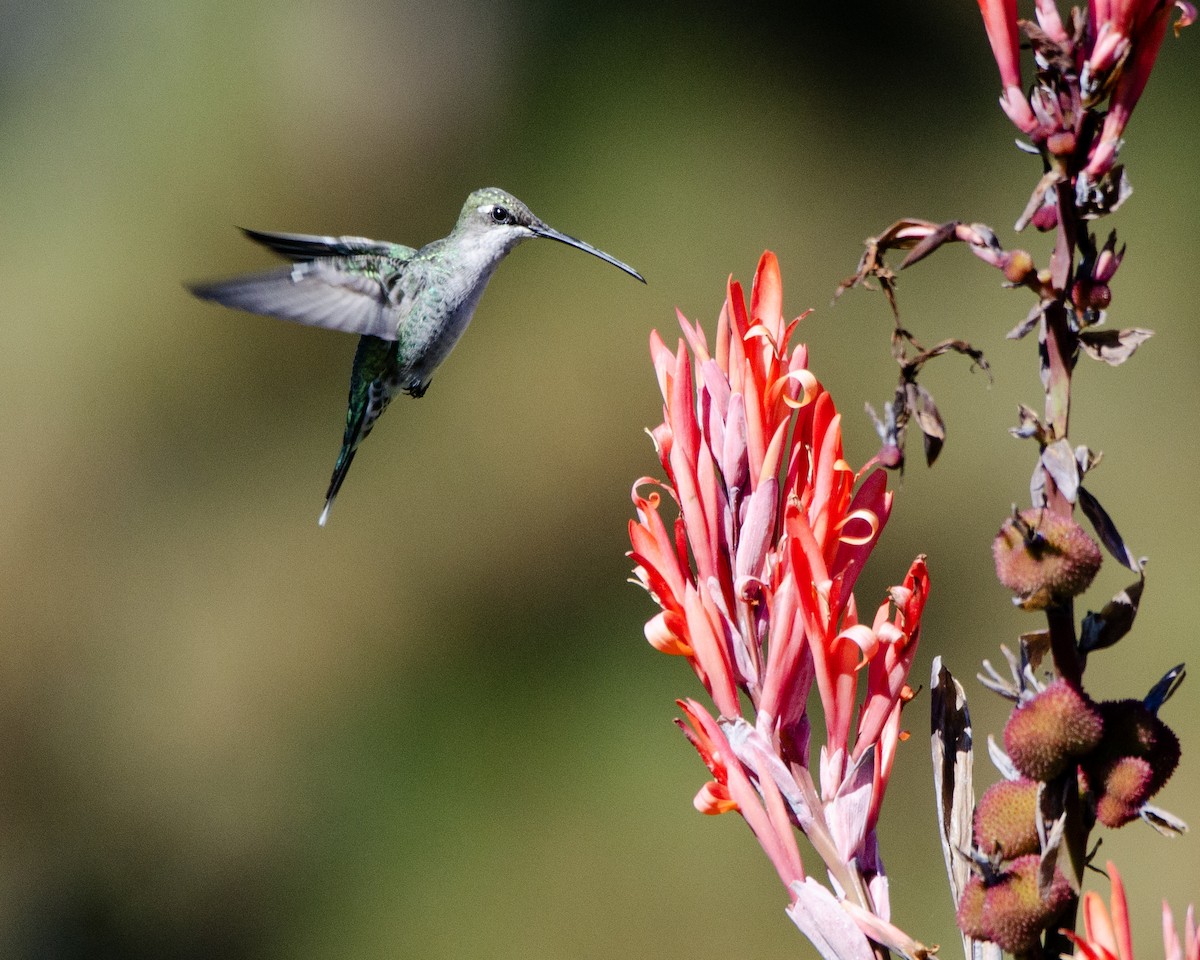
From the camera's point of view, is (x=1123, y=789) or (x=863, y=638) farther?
(x=863, y=638)

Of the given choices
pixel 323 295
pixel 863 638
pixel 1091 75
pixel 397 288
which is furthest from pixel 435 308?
pixel 1091 75

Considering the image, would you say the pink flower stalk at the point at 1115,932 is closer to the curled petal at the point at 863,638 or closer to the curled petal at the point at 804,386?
the curled petal at the point at 863,638

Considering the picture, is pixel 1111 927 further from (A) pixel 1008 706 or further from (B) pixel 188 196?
(B) pixel 188 196

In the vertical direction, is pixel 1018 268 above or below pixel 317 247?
below

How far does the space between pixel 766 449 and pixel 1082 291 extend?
0.40 m

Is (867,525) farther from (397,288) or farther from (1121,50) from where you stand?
(397,288)

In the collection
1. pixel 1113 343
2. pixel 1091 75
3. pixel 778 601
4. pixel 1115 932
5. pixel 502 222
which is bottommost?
pixel 1115 932

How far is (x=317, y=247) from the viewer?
237 centimetres

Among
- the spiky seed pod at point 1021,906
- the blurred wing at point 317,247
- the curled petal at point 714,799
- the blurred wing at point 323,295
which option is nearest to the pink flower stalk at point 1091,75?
the spiky seed pod at point 1021,906

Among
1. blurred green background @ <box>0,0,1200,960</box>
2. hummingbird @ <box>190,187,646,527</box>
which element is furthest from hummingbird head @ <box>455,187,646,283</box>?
blurred green background @ <box>0,0,1200,960</box>

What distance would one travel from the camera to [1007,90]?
918 millimetres

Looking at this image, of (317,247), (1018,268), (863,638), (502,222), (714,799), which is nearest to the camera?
(1018,268)

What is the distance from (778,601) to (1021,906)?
0.36 m

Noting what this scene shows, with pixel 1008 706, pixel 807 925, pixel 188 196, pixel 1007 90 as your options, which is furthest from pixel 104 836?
pixel 1007 90
